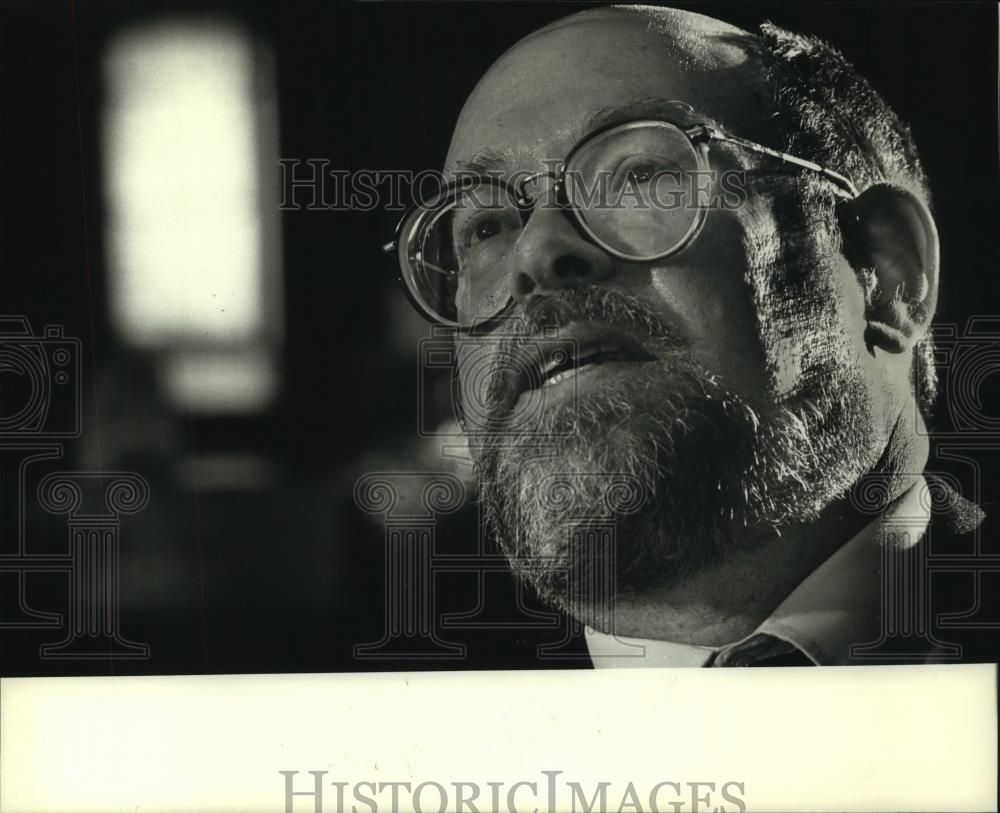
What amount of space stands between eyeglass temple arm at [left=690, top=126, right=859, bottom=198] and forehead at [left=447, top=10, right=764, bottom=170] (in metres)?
0.03

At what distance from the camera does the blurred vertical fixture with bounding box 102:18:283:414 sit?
2041mm

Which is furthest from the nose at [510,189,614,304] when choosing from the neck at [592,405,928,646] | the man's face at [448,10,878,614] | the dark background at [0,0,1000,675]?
the neck at [592,405,928,646]

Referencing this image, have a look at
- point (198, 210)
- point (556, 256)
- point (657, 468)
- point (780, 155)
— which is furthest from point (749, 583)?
point (198, 210)

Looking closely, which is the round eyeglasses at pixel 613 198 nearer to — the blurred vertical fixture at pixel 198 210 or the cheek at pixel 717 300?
the cheek at pixel 717 300

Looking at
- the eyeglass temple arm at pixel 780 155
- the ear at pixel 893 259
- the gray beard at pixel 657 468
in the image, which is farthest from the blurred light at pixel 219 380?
the ear at pixel 893 259

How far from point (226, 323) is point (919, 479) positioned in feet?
5.04

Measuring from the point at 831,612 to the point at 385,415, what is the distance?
1.05 metres

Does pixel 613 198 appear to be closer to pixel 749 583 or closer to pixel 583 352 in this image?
pixel 583 352

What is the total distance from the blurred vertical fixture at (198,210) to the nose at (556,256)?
540 mm

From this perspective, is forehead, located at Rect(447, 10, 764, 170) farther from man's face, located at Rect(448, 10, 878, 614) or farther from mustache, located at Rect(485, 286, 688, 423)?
mustache, located at Rect(485, 286, 688, 423)

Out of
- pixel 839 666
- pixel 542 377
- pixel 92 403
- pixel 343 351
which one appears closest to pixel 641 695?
pixel 839 666

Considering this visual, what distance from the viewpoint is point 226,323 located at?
6.72ft

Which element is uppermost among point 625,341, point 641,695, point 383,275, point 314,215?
point 314,215

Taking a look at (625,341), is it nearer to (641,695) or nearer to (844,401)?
(844,401)
